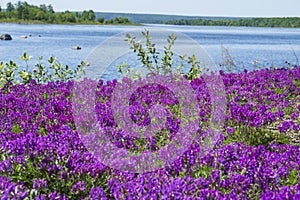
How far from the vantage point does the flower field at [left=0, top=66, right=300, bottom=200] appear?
4.11 meters

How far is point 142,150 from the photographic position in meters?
5.77

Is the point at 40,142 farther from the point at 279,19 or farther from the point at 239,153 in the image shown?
the point at 279,19

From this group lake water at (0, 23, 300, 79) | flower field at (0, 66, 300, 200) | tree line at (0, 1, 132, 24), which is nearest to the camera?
flower field at (0, 66, 300, 200)

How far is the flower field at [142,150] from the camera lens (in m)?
4.11

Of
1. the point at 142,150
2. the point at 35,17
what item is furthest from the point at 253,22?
the point at 142,150

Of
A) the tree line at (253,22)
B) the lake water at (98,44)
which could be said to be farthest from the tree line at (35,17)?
the lake water at (98,44)

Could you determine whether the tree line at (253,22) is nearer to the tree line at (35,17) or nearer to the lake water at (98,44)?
the tree line at (35,17)

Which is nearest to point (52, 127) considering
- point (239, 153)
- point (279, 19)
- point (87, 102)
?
point (87, 102)

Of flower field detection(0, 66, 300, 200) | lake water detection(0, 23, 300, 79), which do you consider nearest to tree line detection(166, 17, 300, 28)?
lake water detection(0, 23, 300, 79)

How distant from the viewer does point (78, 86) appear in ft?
29.9

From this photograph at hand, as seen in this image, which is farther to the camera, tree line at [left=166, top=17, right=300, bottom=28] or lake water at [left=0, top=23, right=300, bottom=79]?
tree line at [left=166, top=17, right=300, bottom=28]

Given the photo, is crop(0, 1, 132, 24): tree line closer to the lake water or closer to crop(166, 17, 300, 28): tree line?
crop(166, 17, 300, 28): tree line

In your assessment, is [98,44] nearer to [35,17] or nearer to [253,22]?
[35,17]

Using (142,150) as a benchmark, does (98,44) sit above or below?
below
